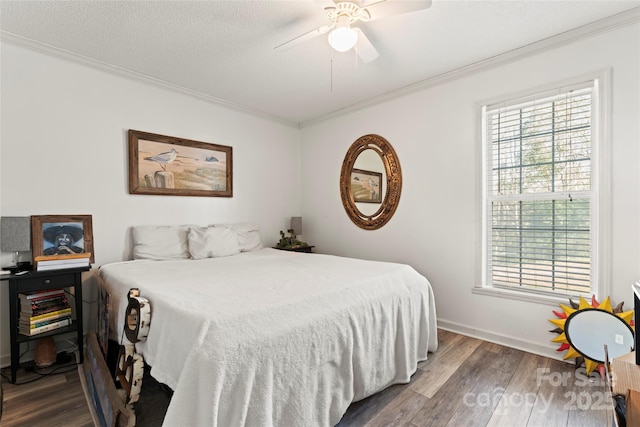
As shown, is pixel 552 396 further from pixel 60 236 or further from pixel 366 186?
pixel 60 236

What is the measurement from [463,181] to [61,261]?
3523 millimetres

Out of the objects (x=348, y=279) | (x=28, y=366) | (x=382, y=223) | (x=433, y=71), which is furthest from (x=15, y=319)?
(x=433, y=71)

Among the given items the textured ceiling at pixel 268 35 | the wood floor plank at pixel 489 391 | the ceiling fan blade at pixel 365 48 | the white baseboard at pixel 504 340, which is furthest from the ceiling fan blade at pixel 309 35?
the white baseboard at pixel 504 340

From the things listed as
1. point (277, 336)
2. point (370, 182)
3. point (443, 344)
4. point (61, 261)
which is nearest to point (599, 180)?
point (443, 344)

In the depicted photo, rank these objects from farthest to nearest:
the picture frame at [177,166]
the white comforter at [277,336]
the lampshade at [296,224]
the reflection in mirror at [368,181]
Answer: the lampshade at [296,224] → the reflection in mirror at [368,181] → the picture frame at [177,166] → the white comforter at [277,336]

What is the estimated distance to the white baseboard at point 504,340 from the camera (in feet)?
8.04

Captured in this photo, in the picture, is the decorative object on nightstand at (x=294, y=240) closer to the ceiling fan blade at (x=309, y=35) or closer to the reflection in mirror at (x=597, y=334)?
the ceiling fan blade at (x=309, y=35)

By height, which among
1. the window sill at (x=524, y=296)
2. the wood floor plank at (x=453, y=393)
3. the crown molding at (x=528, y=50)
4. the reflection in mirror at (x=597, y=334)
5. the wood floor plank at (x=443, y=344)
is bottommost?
the wood floor plank at (x=443, y=344)

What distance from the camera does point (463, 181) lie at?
2.97 metres

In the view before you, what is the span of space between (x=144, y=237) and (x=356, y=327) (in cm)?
232

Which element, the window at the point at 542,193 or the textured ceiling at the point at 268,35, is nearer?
the textured ceiling at the point at 268,35

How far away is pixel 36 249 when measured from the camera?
247 cm

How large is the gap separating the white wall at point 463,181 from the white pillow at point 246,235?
102cm

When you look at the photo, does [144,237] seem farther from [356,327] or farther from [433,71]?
[433,71]
